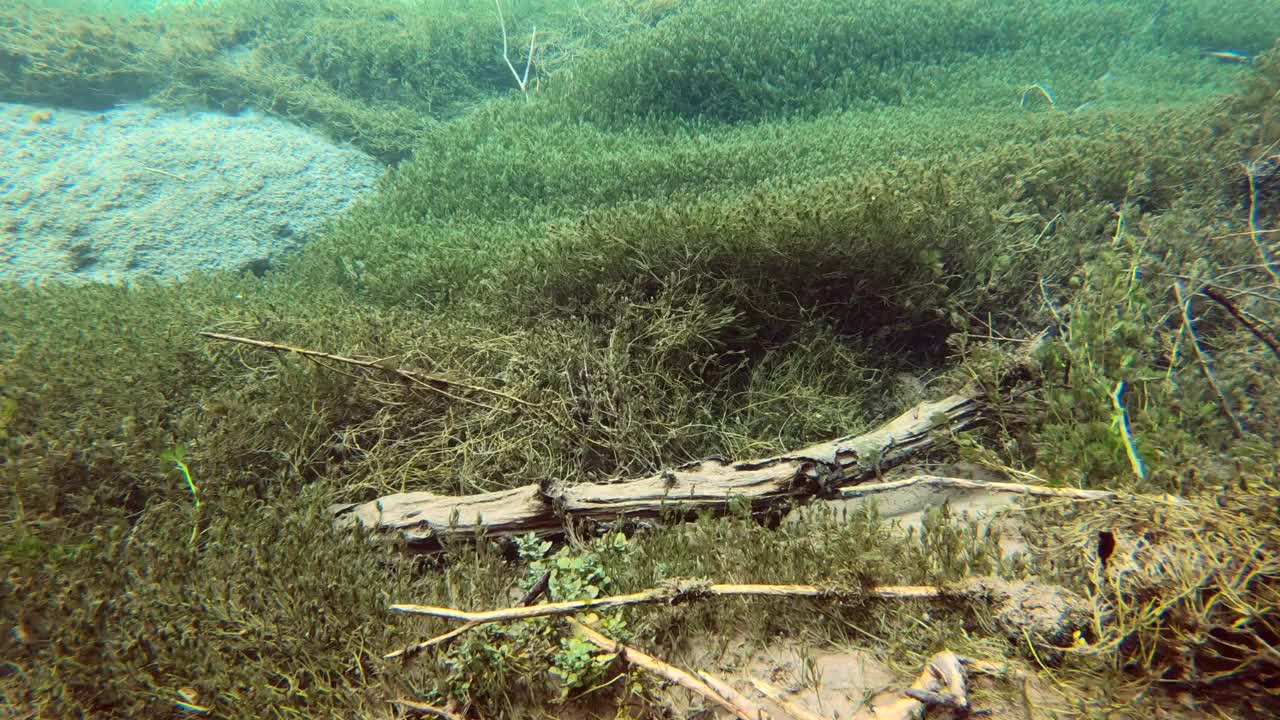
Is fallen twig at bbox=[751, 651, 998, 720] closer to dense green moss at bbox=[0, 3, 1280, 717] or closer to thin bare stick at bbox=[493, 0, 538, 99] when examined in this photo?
dense green moss at bbox=[0, 3, 1280, 717]

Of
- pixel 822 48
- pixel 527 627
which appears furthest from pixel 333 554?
pixel 822 48

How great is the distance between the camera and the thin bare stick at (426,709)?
2.12 m

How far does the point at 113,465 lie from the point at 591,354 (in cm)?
298

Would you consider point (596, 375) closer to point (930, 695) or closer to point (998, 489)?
point (998, 489)

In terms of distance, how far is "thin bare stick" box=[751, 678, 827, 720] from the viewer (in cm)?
181

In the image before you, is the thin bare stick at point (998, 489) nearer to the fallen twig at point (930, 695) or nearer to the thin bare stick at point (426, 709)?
the fallen twig at point (930, 695)

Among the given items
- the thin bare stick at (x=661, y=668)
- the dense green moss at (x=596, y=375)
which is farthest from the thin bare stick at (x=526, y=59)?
the thin bare stick at (x=661, y=668)

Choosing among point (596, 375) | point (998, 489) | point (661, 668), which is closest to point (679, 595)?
point (661, 668)

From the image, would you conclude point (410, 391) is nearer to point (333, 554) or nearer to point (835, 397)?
point (333, 554)

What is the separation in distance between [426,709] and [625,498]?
1371 mm

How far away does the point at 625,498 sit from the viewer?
10.3 ft

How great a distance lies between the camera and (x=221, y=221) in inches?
314

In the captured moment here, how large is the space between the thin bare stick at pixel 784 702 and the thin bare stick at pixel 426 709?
117 cm

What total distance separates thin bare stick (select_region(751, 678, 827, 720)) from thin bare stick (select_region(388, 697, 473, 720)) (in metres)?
1.17
